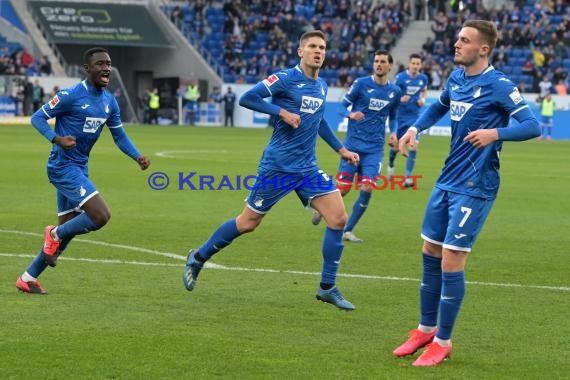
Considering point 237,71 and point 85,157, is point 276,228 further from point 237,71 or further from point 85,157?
point 237,71

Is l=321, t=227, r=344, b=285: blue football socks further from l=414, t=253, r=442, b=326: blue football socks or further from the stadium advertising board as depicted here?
the stadium advertising board

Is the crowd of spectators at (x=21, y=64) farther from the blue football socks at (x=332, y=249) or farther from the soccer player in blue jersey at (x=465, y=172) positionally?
the soccer player in blue jersey at (x=465, y=172)

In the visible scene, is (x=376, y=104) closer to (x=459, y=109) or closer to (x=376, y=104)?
(x=376, y=104)

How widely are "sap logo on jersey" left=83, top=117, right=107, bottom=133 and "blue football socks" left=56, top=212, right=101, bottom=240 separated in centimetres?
78

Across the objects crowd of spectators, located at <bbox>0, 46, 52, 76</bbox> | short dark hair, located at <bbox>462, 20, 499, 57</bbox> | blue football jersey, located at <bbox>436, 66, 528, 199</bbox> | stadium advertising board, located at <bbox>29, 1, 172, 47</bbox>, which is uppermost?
short dark hair, located at <bbox>462, 20, 499, 57</bbox>

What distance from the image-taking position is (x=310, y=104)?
10.4 metres

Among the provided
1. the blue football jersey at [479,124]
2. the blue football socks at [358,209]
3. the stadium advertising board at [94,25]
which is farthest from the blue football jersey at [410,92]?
the stadium advertising board at [94,25]

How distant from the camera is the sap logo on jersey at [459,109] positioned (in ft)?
25.7

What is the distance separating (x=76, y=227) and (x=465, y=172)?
13.0ft

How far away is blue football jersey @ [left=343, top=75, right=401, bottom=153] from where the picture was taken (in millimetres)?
15734

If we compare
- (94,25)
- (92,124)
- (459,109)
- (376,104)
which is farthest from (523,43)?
(459,109)

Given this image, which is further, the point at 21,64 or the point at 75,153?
the point at 21,64

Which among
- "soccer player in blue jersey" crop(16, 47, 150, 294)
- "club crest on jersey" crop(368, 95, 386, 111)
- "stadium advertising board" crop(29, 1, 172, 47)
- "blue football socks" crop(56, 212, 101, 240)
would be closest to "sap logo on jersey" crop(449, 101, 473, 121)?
"soccer player in blue jersey" crop(16, 47, 150, 294)

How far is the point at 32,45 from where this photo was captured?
5881 cm
